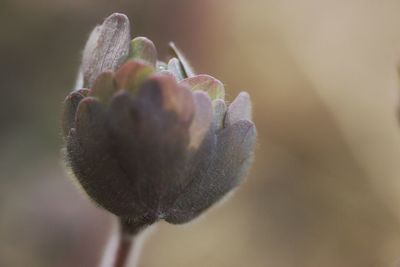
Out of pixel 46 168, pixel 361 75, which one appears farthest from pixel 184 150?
pixel 361 75

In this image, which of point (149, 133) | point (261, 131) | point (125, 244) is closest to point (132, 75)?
point (149, 133)

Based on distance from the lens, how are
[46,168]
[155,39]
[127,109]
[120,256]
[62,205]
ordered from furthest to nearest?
[155,39]
[46,168]
[62,205]
[120,256]
[127,109]

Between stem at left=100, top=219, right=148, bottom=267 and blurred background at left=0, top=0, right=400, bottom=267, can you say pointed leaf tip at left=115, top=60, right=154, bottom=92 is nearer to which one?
stem at left=100, top=219, right=148, bottom=267

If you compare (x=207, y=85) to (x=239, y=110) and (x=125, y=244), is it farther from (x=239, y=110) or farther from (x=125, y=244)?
(x=125, y=244)

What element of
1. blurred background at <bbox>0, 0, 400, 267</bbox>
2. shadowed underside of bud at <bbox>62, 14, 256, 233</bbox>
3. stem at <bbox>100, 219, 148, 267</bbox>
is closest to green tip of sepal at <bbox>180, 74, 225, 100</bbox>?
shadowed underside of bud at <bbox>62, 14, 256, 233</bbox>

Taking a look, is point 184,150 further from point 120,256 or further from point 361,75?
point 361,75
